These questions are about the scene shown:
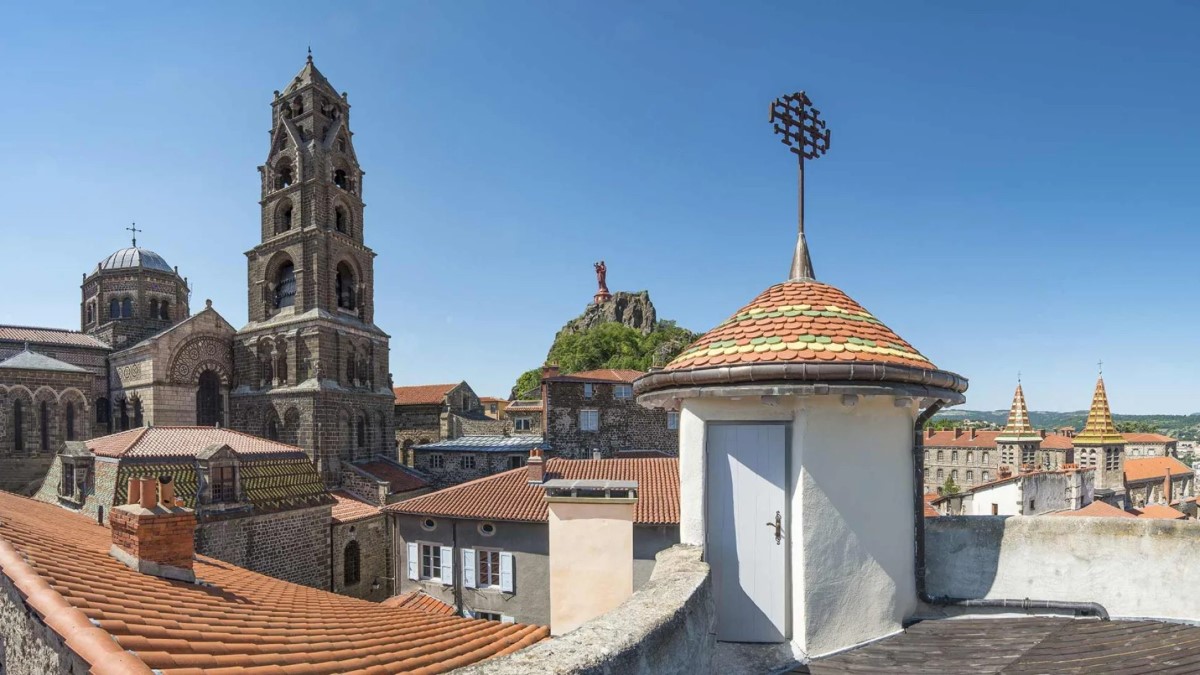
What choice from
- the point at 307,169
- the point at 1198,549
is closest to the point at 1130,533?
the point at 1198,549

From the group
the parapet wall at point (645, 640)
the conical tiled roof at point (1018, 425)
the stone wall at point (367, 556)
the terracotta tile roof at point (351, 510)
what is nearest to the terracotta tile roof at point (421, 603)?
the stone wall at point (367, 556)

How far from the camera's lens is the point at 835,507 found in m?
4.19

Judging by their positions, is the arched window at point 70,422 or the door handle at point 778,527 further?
the arched window at point 70,422

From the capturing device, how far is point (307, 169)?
34.7 meters

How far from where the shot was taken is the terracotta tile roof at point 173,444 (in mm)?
19859

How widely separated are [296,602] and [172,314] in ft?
144

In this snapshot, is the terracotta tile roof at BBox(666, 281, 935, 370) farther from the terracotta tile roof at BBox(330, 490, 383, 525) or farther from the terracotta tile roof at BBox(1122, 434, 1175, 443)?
the terracotta tile roof at BBox(1122, 434, 1175, 443)

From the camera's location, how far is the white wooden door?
4.26 meters

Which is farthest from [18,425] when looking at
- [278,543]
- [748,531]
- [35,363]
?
[748,531]

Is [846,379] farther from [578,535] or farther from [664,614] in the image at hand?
[578,535]

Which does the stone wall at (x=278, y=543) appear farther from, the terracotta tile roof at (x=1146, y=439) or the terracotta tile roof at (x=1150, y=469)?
the terracotta tile roof at (x=1146, y=439)

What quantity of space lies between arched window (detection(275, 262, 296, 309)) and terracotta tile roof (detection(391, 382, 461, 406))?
47.4 ft

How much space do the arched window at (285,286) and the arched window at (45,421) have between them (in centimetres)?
1237

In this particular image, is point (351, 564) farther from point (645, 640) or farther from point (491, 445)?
point (645, 640)
